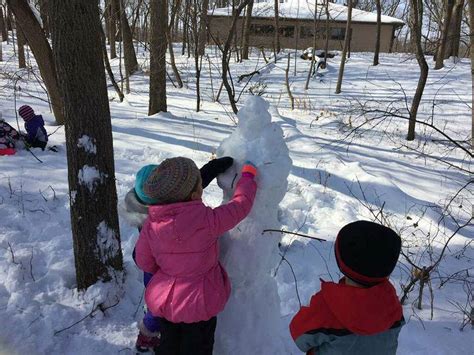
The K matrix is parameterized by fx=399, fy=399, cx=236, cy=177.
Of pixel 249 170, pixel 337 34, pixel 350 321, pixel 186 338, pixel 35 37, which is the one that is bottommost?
pixel 186 338

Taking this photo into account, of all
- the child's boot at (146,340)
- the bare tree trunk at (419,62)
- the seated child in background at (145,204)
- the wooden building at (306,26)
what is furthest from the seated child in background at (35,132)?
the wooden building at (306,26)

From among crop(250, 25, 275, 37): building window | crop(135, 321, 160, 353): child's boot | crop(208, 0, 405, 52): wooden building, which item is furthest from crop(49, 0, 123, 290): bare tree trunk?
crop(250, 25, 275, 37): building window

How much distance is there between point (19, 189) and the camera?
4219mm

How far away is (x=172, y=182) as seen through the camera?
1.92 meters

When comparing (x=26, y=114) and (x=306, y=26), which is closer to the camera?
(x=26, y=114)

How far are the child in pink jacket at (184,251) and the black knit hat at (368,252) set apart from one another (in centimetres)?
67

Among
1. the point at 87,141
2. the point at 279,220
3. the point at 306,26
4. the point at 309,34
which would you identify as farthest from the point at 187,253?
the point at 309,34

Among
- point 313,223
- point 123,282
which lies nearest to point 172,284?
point 123,282

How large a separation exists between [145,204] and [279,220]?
2.44m

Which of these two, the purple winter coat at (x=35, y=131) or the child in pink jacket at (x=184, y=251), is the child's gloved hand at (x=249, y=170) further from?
the purple winter coat at (x=35, y=131)

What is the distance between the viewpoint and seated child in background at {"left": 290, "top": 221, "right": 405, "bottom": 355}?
1.51 metres

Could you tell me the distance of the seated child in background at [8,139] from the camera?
17.5 feet

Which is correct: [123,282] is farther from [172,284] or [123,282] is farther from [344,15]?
[344,15]

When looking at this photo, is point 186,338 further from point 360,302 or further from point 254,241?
point 360,302
